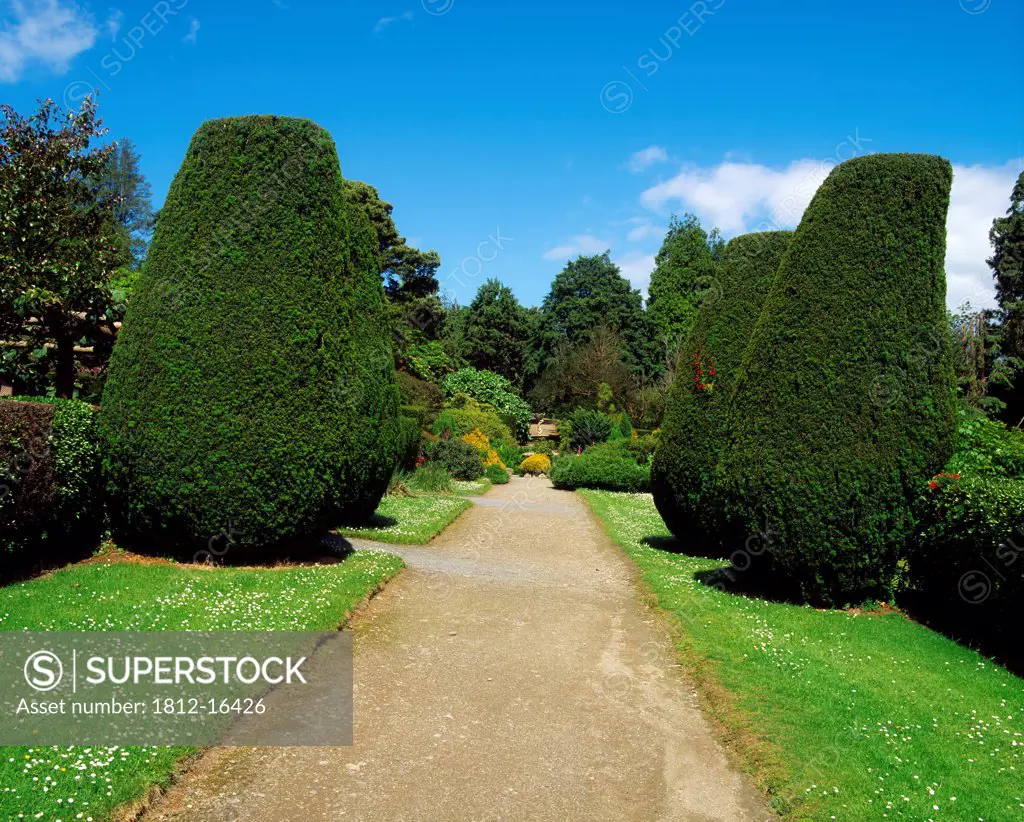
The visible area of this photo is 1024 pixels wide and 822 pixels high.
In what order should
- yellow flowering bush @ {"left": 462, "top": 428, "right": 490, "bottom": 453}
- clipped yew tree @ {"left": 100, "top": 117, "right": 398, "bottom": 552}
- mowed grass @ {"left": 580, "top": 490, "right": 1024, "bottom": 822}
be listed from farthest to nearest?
yellow flowering bush @ {"left": 462, "top": 428, "right": 490, "bottom": 453}, clipped yew tree @ {"left": 100, "top": 117, "right": 398, "bottom": 552}, mowed grass @ {"left": 580, "top": 490, "right": 1024, "bottom": 822}

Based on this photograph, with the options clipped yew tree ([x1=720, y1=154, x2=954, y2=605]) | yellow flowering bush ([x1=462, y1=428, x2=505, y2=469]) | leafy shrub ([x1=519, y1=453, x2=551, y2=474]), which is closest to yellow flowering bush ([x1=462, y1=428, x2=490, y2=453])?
yellow flowering bush ([x1=462, y1=428, x2=505, y2=469])

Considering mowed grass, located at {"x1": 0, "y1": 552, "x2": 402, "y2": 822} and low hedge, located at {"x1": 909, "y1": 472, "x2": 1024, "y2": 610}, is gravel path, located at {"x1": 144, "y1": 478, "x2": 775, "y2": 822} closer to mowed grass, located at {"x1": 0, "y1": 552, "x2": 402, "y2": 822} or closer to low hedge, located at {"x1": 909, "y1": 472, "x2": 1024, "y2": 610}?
mowed grass, located at {"x1": 0, "y1": 552, "x2": 402, "y2": 822}

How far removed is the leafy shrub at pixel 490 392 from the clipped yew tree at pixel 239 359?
28.8 meters

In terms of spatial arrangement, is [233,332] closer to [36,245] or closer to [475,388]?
[36,245]

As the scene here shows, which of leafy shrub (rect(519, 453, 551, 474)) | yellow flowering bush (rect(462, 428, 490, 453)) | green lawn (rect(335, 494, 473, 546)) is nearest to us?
green lawn (rect(335, 494, 473, 546))

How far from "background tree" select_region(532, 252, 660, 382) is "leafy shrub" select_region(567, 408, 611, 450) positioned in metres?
14.6

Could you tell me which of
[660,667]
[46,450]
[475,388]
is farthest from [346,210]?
[475,388]

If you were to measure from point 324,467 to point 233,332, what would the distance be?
1976 millimetres

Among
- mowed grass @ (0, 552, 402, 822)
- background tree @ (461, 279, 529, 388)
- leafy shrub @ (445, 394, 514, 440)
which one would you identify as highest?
background tree @ (461, 279, 529, 388)

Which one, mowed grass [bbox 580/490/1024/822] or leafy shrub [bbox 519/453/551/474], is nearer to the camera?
mowed grass [bbox 580/490/1024/822]

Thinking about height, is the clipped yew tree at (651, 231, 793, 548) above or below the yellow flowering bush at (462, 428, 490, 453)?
above

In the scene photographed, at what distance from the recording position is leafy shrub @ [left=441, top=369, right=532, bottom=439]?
38.5 metres

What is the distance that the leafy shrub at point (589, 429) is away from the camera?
3438 cm

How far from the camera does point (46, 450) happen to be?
759 centimetres
